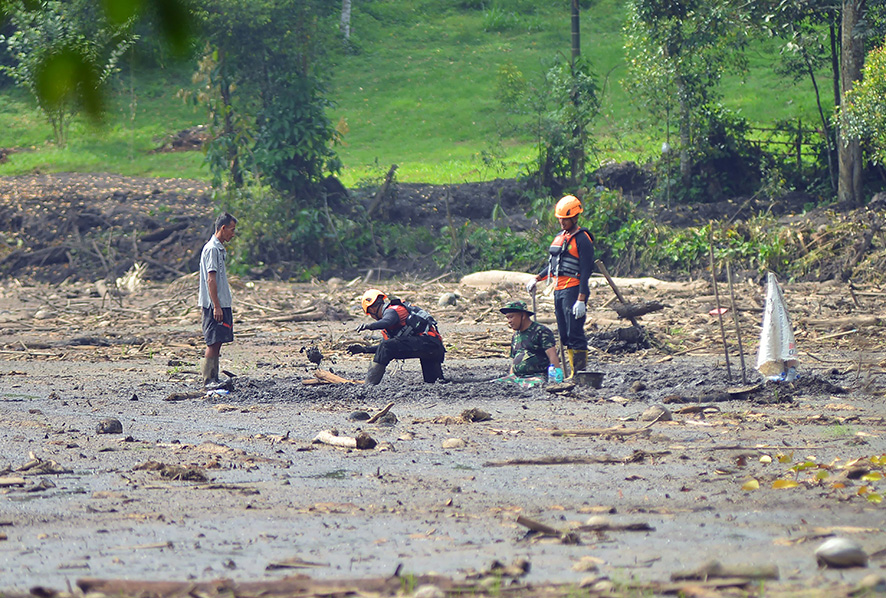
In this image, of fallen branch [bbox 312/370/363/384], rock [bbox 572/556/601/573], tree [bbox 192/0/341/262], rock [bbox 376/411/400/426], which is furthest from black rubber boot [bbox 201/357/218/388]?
tree [bbox 192/0/341/262]

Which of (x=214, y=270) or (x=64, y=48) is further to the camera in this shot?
(x=64, y=48)

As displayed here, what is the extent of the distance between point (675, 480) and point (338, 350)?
8.17 meters

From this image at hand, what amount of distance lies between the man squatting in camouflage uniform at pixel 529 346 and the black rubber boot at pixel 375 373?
4.46ft

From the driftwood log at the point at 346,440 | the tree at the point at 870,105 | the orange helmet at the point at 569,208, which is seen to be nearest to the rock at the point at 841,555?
the driftwood log at the point at 346,440

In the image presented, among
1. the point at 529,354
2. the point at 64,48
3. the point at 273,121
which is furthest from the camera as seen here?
the point at 64,48

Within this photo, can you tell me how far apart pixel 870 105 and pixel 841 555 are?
17.5m

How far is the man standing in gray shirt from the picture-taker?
10.3 metres

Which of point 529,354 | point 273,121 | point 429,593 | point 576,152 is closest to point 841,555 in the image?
point 429,593

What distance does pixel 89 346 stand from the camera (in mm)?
14508

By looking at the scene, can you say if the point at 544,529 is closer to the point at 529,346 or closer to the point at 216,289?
the point at 529,346

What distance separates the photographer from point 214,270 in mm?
10281

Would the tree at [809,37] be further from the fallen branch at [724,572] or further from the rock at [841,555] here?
the fallen branch at [724,572]

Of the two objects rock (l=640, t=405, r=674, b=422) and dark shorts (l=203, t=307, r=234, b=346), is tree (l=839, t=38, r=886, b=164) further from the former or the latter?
dark shorts (l=203, t=307, r=234, b=346)

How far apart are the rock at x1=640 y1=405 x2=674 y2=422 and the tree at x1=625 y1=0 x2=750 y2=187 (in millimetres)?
16660
